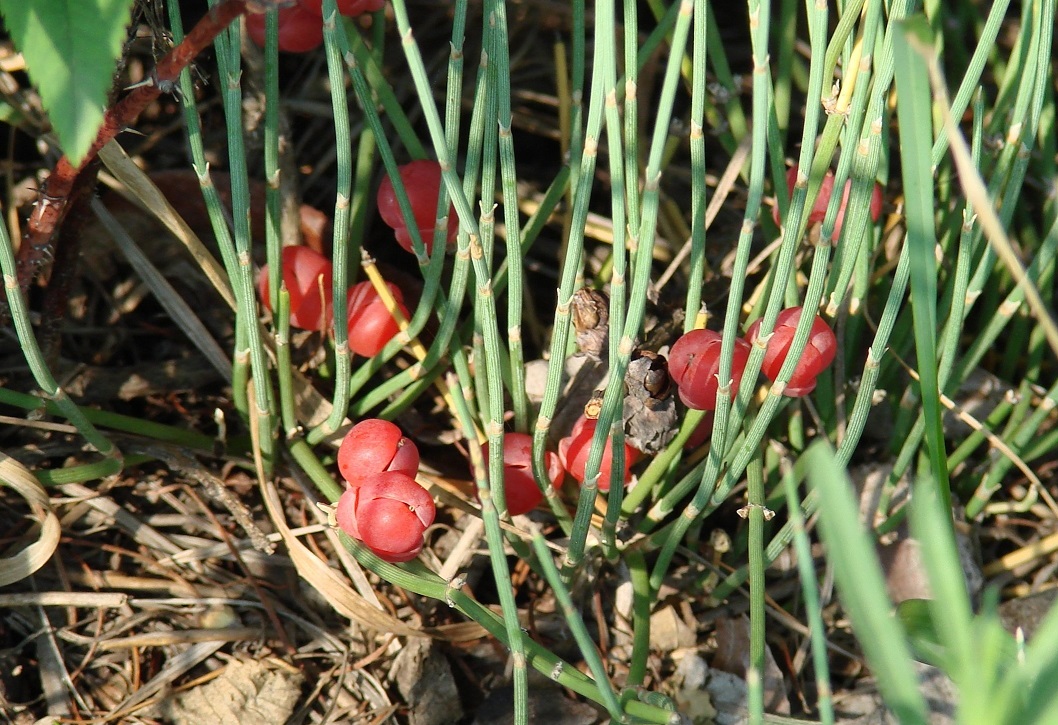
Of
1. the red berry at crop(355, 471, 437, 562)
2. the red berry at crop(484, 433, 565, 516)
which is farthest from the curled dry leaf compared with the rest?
the red berry at crop(355, 471, 437, 562)

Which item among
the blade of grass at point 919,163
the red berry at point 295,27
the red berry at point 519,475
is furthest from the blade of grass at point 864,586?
the red berry at point 295,27

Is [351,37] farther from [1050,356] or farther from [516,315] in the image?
[1050,356]

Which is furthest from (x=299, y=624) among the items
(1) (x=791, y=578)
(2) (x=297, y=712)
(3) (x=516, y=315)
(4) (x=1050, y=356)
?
(4) (x=1050, y=356)

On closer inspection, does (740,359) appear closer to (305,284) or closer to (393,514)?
(393,514)

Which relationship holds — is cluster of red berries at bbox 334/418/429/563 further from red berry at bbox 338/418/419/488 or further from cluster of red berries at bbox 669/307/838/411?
cluster of red berries at bbox 669/307/838/411

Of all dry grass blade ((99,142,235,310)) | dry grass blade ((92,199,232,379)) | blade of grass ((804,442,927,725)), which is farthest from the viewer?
dry grass blade ((92,199,232,379))

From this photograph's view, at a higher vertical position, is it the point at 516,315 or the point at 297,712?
the point at 516,315

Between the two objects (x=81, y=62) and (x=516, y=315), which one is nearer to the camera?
(x=81, y=62)

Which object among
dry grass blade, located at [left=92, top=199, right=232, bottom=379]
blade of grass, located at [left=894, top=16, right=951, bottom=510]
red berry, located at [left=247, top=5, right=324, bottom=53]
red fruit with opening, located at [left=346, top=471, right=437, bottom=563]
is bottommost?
red fruit with opening, located at [left=346, top=471, right=437, bottom=563]
